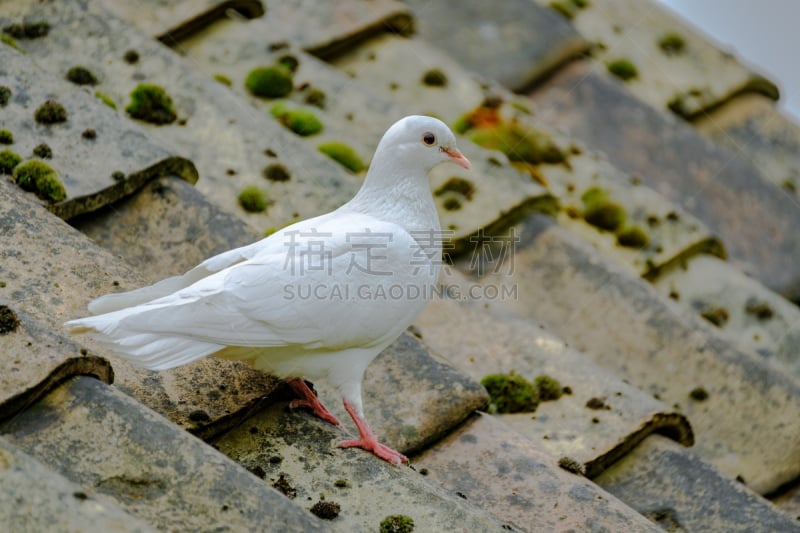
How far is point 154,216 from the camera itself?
8.43 m

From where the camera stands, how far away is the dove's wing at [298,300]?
21.0ft

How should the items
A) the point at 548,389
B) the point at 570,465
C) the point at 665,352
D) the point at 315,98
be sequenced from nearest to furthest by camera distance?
the point at 570,465 < the point at 548,389 < the point at 665,352 < the point at 315,98

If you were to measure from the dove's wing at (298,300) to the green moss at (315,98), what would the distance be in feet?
13.7

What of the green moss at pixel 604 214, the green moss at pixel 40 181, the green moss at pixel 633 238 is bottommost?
the green moss at pixel 633 238

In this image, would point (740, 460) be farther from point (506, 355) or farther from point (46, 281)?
point (46, 281)

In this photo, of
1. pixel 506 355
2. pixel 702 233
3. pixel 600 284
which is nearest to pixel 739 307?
pixel 702 233

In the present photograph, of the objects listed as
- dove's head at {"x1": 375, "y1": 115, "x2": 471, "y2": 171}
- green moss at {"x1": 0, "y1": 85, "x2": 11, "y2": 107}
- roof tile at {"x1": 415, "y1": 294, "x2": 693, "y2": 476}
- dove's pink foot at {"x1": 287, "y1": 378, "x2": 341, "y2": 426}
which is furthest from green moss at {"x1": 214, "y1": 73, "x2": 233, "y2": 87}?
dove's pink foot at {"x1": 287, "y1": 378, "x2": 341, "y2": 426}

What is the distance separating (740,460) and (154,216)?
5.06 metres

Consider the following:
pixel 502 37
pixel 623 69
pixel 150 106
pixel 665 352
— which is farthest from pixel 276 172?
pixel 623 69

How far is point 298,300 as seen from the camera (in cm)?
686

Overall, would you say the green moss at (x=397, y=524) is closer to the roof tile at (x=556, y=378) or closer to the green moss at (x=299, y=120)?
the roof tile at (x=556, y=378)

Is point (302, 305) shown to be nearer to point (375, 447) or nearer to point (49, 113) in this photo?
point (375, 447)

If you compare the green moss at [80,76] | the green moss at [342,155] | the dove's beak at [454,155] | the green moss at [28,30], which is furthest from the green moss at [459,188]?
the green moss at [28,30]

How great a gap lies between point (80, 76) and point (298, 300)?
13.5ft
